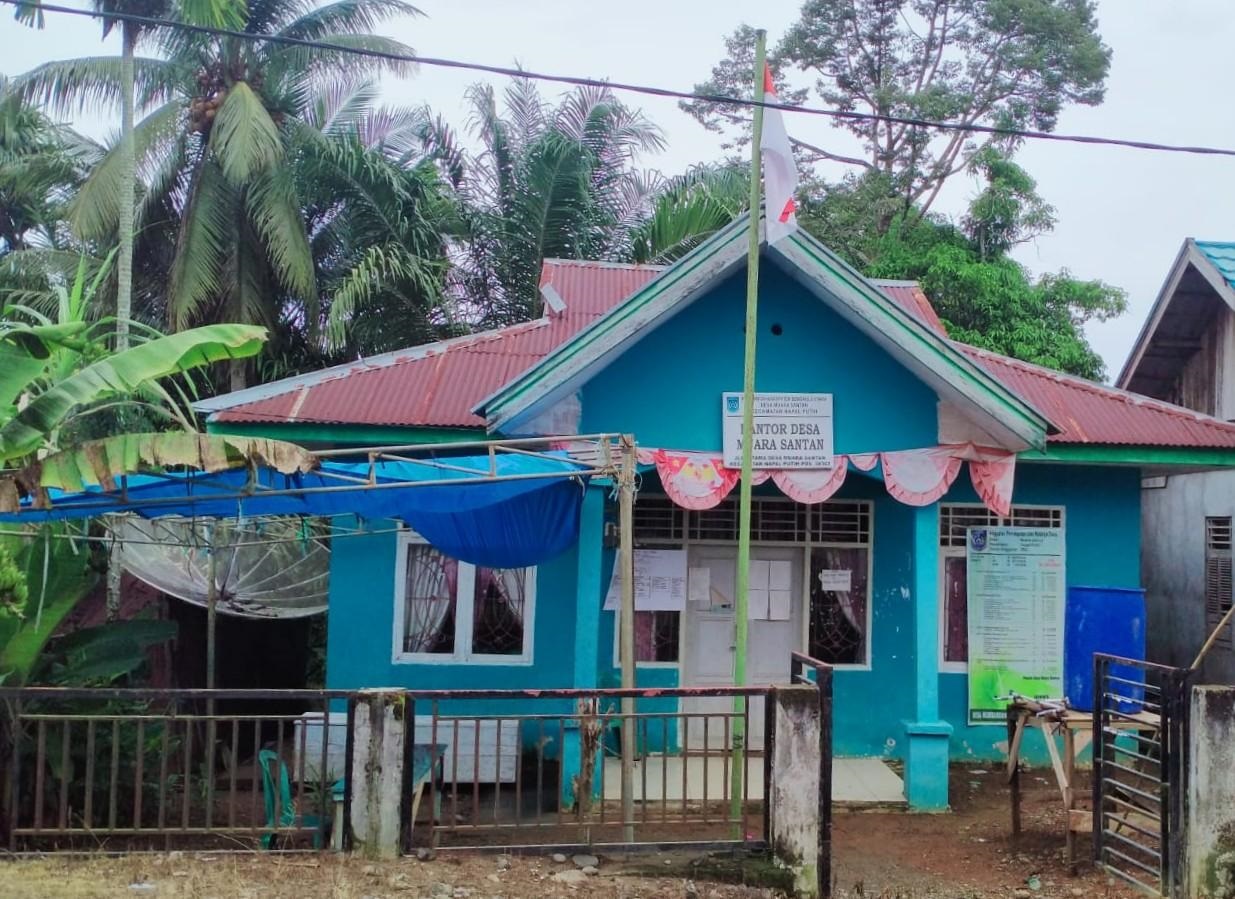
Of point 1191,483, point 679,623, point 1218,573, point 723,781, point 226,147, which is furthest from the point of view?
point 226,147

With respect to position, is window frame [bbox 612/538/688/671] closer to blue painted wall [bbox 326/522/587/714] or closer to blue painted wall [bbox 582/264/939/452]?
blue painted wall [bbox 326/522/587/714]

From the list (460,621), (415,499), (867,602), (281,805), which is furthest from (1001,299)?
(281,805)

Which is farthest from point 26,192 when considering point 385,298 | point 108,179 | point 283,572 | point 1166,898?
point 1166,898

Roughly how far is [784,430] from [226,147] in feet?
39.4

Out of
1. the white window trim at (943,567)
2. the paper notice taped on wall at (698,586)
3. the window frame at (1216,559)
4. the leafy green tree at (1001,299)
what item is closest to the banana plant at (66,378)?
the paper notice taped on wall at (698,586)

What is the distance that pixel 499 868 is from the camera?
629 cm

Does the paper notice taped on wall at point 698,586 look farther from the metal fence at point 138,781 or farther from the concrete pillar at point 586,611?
the metal fence at point 138,781

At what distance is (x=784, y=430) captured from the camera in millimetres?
9062

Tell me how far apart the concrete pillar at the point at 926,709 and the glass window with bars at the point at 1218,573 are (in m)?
5.87

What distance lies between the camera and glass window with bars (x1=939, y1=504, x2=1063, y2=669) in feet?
35.2

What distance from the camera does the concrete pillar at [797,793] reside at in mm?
6410

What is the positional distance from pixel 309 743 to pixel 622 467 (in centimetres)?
387

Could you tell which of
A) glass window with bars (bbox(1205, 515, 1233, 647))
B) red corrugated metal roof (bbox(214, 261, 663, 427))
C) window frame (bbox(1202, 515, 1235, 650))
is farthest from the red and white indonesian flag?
glass window with bars (bbox(1205, 515, 1233, 647))

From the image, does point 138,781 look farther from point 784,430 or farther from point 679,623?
point 679,623
